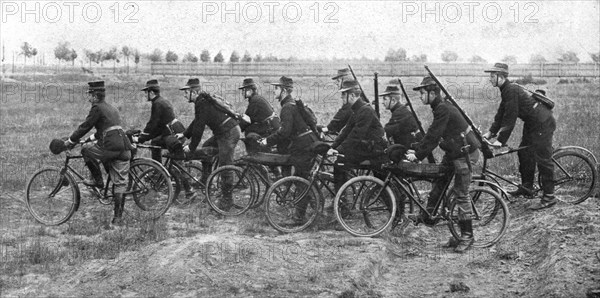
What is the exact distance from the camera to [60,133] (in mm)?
22203

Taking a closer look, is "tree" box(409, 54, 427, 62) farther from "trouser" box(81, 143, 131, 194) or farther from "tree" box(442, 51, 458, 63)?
"trouser" box(81, 143, 131, 194)

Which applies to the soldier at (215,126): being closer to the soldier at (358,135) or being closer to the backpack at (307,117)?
the backpack at (307,117)

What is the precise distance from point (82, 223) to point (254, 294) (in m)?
4.38

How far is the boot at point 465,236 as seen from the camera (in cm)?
849

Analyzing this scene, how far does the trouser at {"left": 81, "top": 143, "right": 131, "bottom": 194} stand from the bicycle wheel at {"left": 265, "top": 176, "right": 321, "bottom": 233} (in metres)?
2.30

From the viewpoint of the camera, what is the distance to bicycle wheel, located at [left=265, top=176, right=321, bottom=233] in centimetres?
907

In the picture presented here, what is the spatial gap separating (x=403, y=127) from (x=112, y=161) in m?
4.57

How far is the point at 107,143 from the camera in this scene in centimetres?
951

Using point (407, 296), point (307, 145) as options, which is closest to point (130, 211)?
point (307, 145)

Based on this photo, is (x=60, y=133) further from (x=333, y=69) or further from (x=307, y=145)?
(x=333, y=69)

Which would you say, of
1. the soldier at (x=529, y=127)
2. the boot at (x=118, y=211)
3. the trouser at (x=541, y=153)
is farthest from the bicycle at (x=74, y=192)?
the trouser at (x=541, y=153)

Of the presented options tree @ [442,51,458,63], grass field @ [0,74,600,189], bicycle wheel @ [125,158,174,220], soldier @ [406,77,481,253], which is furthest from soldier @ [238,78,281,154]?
tree @ [442,51,458,63]

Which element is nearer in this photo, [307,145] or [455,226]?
[455,226]

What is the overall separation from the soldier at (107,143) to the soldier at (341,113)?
3.27 metres
